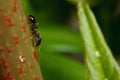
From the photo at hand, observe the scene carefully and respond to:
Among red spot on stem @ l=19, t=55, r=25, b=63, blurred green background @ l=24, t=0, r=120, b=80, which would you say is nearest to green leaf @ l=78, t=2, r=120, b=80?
red spot on stem @ l=19, t=55, r=25, b=63

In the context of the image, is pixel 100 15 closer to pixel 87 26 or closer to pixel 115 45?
pixel 115 45

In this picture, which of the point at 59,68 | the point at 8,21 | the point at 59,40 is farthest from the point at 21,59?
the point at 59,40

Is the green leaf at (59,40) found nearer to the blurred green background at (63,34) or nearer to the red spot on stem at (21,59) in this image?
the blurred green background at (63,34)

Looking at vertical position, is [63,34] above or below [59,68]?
above

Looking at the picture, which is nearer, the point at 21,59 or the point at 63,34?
the point at 21,59

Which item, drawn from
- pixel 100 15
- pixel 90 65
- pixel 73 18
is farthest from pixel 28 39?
pixel 73 18

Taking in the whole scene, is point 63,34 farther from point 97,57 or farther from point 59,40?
point 97,57

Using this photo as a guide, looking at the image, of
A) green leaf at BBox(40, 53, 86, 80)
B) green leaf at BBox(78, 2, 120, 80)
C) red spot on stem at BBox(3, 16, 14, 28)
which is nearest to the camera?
red spot on stem at BBox(3, 16, 14, 28)

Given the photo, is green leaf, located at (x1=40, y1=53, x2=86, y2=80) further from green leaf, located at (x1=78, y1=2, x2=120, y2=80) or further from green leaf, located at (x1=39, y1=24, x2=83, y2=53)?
green leaf, located at (x1=78, y1=2, x2=120, y2=80)
